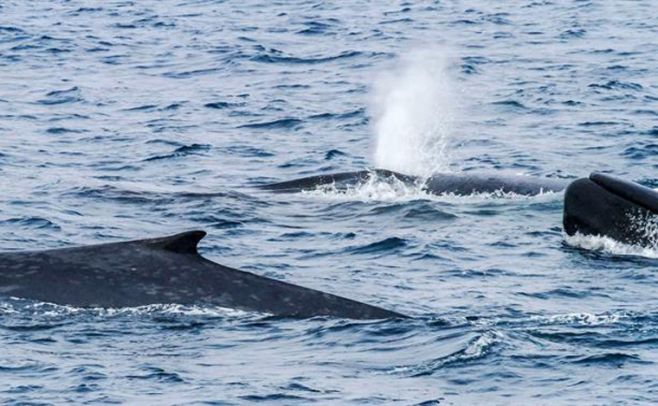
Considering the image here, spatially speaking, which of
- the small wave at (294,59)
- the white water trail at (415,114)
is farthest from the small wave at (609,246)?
the small wave at (294,59)

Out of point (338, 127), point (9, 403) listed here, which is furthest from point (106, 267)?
point (338, 127)

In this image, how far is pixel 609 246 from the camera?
2275 centimetres

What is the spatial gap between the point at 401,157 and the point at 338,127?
179 inches

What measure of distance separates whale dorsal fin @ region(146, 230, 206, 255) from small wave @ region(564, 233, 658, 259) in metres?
7.01

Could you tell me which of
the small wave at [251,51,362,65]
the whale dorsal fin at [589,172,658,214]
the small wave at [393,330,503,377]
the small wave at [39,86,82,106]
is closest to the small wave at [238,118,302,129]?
the small wave at [39,86,82,106]

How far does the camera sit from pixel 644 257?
22.4 metres

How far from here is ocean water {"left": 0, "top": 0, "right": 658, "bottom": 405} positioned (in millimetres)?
16875

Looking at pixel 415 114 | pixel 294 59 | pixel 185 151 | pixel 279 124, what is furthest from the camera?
pixel 294 59

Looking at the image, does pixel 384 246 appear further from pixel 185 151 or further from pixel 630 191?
pixel 185 151

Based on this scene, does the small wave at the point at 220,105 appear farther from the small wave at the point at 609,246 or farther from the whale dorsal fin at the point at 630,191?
the whale dorsal fin at the point at 630,191

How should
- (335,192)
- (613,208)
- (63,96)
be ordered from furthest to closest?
1. (63,96)
2. (335,192)
3. (613,208)

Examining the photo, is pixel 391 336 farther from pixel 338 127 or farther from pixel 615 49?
pixel 615 49

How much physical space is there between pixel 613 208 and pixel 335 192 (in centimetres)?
699

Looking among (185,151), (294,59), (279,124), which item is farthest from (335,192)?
(294,59)
